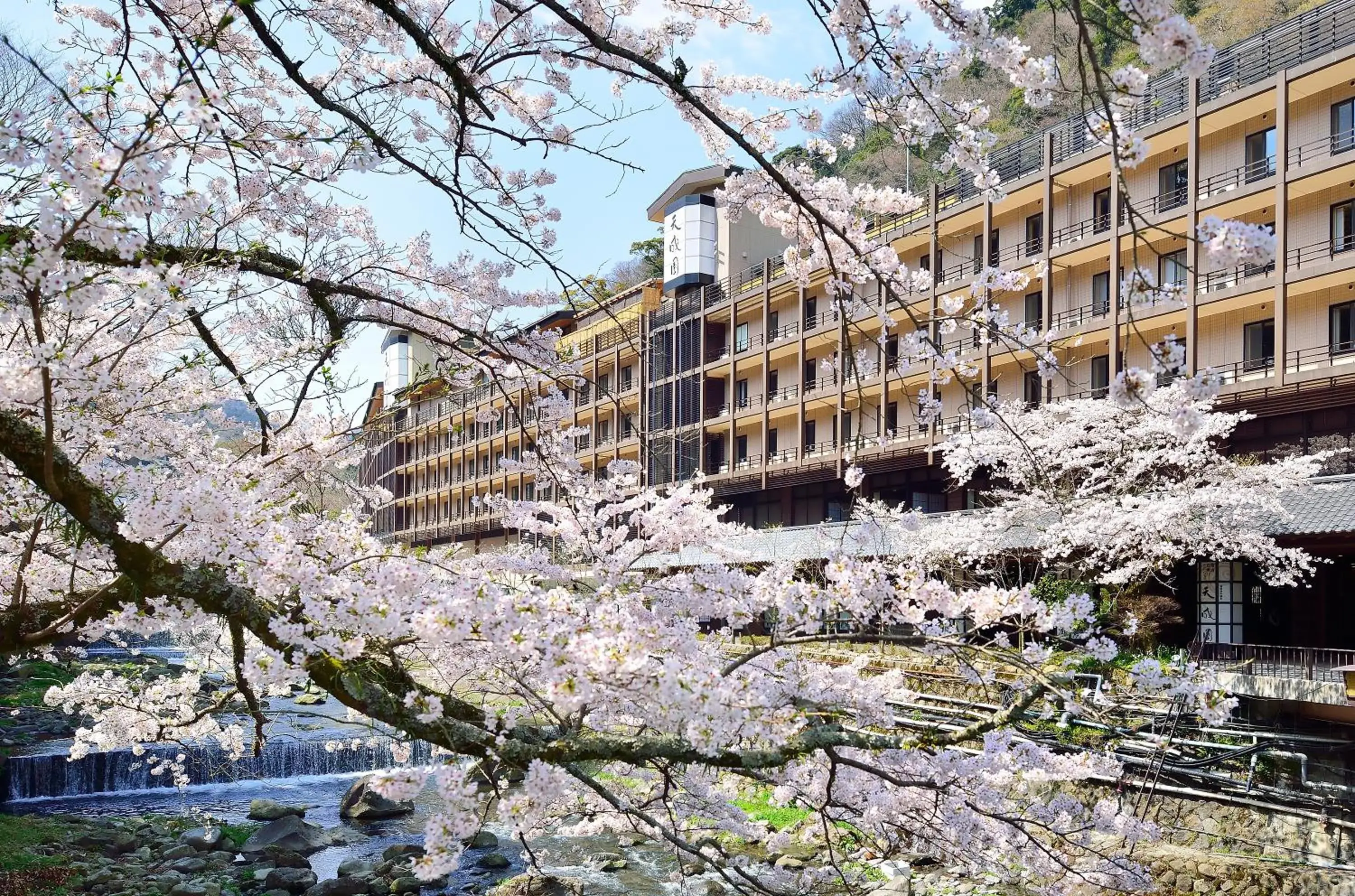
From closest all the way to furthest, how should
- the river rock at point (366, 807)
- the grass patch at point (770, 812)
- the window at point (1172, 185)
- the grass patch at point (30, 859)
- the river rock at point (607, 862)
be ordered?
1. the grass patch at point (30, 859)
2. the river rock at point (607, 862)
3. the grass patch at point (770, 812)
4. the river rock at point (366, 807)
5. the window at point (1172, 185)

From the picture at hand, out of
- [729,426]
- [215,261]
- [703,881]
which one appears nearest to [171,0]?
[215,261]

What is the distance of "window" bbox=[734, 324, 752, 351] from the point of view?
3612 cm

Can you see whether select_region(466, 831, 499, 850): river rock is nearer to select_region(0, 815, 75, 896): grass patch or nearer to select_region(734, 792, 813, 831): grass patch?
select_region(734, 792, 813, 831): grass patch

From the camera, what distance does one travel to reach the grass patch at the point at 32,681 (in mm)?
20328

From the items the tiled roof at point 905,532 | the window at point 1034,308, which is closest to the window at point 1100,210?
the window at point 1034,308

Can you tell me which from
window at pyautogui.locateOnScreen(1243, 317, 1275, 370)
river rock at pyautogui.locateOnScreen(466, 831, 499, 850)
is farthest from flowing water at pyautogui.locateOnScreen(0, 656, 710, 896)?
window at pyautogui.locateOnScreen(1243, 317, 1275, 370)

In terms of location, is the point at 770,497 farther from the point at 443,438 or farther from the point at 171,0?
the point at 171,0

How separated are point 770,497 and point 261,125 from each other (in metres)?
31.5

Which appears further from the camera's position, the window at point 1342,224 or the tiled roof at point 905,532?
the window at point 1342,224

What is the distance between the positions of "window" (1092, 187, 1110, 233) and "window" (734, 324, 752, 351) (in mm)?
13400

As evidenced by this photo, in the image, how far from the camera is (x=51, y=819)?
14758 mm

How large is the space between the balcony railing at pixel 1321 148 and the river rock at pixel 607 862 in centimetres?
1810

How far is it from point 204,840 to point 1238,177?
75.8 feet

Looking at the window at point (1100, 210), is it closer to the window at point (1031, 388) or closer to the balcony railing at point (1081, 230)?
the balcony railing at point (1081, 230)
